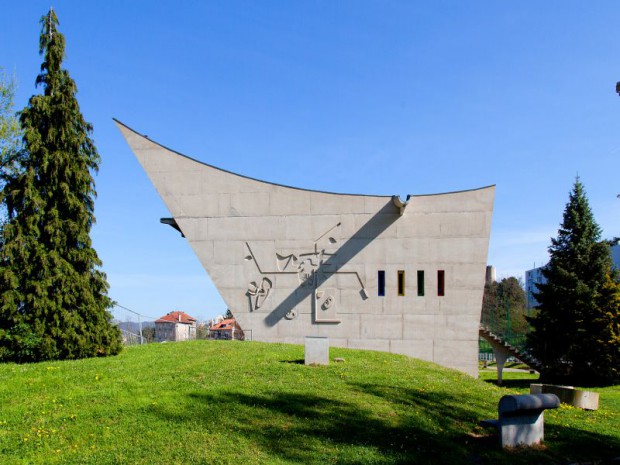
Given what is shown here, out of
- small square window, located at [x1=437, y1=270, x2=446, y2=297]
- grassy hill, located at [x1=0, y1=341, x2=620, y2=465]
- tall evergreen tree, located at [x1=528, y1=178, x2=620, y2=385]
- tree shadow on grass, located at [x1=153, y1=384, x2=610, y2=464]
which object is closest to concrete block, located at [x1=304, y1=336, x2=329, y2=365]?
grassy hill, located at [x1=0, y1=341, x2=620, y2=465]

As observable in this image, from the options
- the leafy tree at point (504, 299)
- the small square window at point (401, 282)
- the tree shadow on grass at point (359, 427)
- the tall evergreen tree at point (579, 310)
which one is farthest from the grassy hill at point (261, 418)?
the leafy tree at point (504, 299)

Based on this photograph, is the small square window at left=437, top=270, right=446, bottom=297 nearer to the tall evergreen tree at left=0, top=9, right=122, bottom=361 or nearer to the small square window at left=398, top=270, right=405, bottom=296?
the small square window at left=398, top=270, right=405, bottom=296

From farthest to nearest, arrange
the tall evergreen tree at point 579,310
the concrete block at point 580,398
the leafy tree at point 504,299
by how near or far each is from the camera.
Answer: the leafy tree at point 504,299 < the tall evergreen tree at point 579,310 < the concrete block at point 580,398

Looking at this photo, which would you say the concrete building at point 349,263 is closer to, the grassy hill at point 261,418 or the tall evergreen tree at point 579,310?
the grassy hill at point 261,418

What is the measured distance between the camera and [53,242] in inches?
645

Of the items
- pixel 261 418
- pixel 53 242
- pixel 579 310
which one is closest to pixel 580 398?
pixel 261 418

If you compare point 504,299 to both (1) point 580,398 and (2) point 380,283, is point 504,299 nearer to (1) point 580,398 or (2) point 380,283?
(2) point 380,283

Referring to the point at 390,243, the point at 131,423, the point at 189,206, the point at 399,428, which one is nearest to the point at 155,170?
the point at 189,206

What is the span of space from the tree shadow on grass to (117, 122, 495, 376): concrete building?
7995 millimetres

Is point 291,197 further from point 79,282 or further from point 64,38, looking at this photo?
point 64,38

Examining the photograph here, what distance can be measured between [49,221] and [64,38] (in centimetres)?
624

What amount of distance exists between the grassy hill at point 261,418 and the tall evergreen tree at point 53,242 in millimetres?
1946

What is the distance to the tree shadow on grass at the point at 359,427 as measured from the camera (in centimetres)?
804

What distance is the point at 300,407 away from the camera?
980cm
